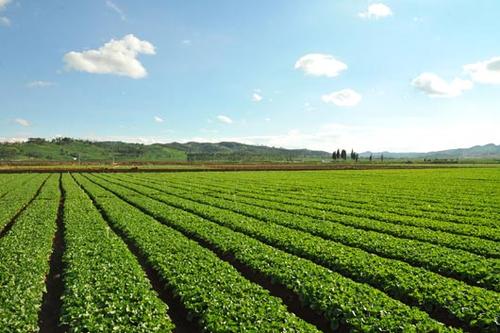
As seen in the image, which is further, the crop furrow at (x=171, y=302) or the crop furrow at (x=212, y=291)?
the crop furrow at (x=171, y=302)

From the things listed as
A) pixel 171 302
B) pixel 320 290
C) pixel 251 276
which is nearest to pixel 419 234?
pixel 251 276

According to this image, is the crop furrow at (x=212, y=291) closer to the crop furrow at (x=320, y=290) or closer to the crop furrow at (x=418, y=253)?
the crop furrow at (x=320, y=290)

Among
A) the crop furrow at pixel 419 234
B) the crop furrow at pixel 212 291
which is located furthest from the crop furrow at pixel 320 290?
the crop furrow at pixel 419 234

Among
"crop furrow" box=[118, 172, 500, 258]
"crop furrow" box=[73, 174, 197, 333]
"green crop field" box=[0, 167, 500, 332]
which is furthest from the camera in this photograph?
"crop furrow" box=[118, 172, 500, 258]

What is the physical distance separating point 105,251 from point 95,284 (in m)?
4.70

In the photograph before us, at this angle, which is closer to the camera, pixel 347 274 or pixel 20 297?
pixel 20 297

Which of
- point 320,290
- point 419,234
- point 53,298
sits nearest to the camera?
point 320,290

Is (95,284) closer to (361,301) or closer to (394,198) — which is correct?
(361,301)

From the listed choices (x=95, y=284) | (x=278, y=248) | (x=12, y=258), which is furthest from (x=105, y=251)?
(x=278, y=248)

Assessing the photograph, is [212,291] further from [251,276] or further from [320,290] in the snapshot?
[251,276]

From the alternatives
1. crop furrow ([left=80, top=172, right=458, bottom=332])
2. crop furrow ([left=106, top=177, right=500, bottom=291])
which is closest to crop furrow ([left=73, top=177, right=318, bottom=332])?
crop furrow ([left=80, top=172, right=458, bottom=332])

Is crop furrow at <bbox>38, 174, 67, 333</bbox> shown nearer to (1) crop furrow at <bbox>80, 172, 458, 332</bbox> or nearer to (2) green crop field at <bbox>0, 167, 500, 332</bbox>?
(2) green crop field at <bbox>0, 167, 500, 332</bbox>

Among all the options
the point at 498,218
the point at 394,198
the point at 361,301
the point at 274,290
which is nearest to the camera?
the point at 361,301

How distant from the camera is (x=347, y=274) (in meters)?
14.3
